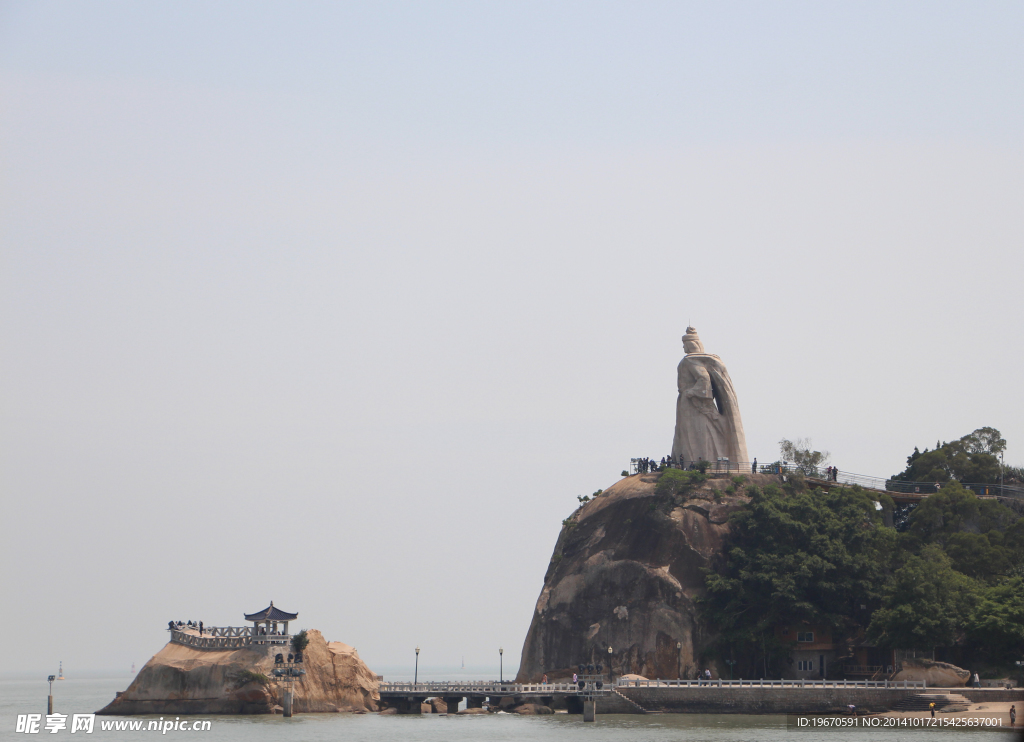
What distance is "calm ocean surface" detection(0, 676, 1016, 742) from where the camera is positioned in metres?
59.8

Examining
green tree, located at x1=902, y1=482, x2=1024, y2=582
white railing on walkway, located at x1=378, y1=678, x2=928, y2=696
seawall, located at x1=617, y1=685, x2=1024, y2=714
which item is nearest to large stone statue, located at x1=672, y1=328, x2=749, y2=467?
green tree, located at x1=902, y1=482, x2=1024, y2=582

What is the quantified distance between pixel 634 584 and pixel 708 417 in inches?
565

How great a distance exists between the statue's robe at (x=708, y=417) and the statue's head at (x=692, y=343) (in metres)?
1.33

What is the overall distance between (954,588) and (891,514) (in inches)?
746

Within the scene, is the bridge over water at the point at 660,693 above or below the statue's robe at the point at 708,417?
below

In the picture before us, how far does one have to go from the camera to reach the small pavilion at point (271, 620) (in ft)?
236

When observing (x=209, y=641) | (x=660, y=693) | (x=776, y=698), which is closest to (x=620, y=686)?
(x=660, y=693)

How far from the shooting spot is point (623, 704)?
71312mm

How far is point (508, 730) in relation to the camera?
6519cm

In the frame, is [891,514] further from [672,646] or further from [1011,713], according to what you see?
[1011,713]

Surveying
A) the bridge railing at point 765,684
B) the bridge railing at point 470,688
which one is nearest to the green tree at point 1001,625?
the bridge railing at point 765,684

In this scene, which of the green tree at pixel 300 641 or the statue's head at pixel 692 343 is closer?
the green tree at pixel 300 641

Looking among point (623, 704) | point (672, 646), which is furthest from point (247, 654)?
point (672, 646)

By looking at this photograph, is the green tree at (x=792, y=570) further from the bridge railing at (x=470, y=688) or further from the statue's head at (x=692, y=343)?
the statue's head at (x=692, y=343)
